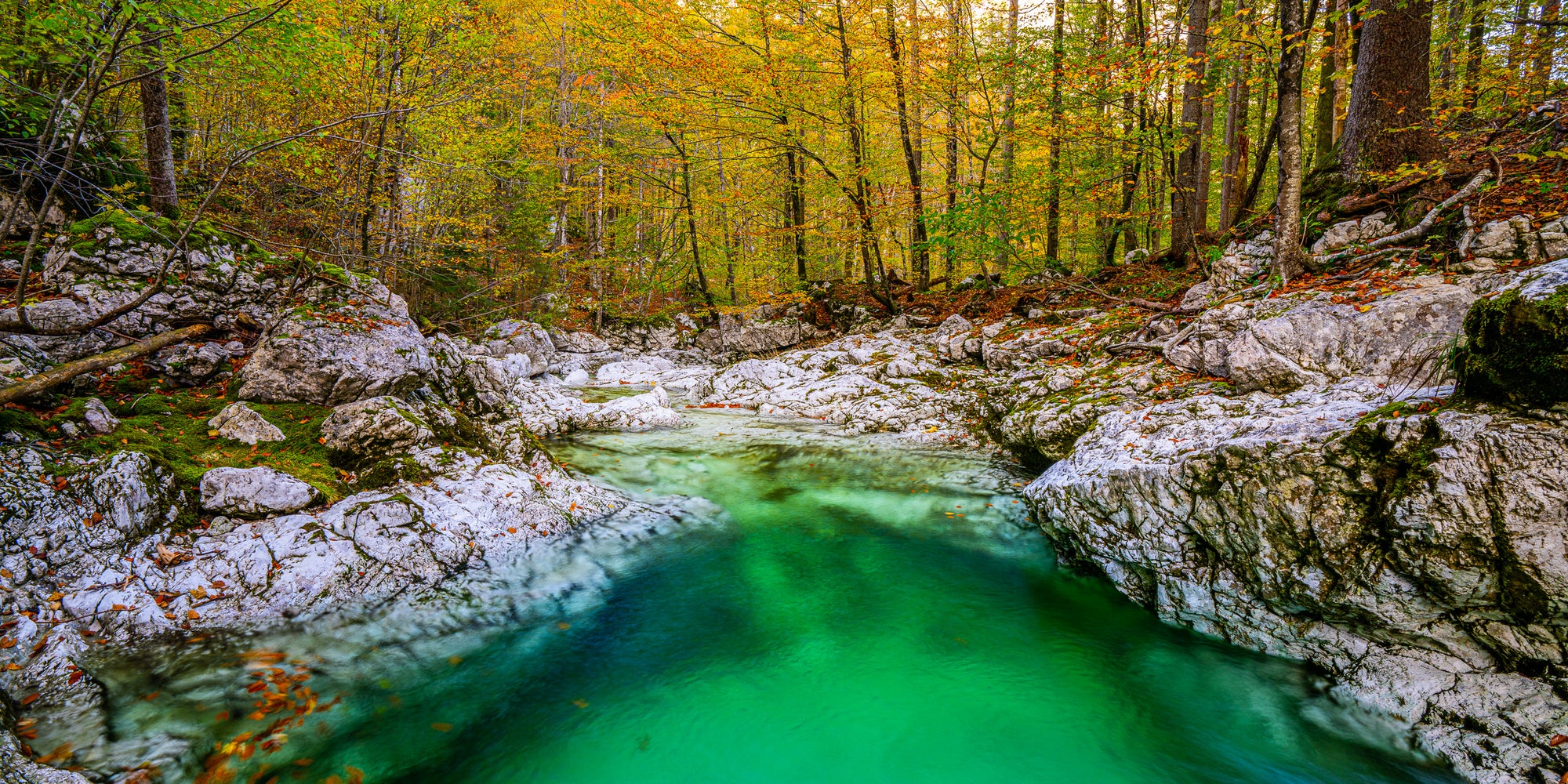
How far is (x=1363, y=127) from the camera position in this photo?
7.52 m

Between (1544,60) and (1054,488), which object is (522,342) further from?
(1544,60)

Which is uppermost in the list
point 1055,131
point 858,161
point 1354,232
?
point 858,161

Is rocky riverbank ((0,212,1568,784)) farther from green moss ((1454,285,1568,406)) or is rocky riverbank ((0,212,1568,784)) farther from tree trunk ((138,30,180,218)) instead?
tree trunk ((138,30,180,218))

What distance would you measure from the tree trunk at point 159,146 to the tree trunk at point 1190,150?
14.1 meters

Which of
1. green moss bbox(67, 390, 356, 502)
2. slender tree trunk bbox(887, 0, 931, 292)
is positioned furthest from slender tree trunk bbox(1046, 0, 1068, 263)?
green moss bbox(67, 390, 356, 502)

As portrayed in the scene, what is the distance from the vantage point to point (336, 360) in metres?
5.99

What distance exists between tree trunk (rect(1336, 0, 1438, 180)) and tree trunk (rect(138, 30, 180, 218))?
15.0m

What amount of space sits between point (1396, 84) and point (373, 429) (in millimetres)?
12645

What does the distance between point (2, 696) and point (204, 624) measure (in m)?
0.90

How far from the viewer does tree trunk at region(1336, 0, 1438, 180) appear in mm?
7098

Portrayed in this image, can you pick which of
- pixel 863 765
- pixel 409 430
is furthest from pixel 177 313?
pixel 863 765

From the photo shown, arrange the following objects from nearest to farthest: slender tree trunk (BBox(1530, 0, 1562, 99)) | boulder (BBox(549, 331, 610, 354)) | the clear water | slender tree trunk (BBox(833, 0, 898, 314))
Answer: the clear water → slender tree trunk (BBox(1530, 0, 1562, 99)) → slender tree trunk (BBox(833, 0, 898, 314)) → boulder (BBox(549, 331, 610, 354))

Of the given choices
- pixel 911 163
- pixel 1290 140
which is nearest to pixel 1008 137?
pixel 911 163

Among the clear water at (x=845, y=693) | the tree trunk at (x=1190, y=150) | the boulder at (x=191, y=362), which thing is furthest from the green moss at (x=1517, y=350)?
the boulder at (x=191, y=362)
